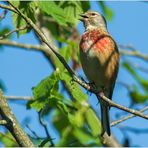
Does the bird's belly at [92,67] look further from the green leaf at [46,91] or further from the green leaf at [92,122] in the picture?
the green leaf at [46,91]

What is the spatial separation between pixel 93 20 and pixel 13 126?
2865 mm

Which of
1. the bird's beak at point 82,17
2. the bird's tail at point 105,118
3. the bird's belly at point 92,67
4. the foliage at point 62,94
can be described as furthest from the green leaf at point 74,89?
the bird's beak at point 82,17

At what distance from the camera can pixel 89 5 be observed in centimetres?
621

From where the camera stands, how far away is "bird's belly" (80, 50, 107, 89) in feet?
20.8

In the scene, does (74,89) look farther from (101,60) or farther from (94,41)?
(94,41)

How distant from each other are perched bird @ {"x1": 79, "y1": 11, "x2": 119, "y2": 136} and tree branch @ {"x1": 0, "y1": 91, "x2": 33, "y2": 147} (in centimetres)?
145

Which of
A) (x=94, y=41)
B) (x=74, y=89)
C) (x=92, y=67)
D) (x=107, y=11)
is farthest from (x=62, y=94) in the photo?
(x=107, y=11)

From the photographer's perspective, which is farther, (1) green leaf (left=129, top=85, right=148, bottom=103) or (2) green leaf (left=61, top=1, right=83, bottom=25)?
(1) green leaf (left=129, top=85, right=148, bottom=103)

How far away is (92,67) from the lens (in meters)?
6.40

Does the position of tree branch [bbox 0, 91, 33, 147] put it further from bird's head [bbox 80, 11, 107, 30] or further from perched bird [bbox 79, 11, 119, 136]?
bird's head [bbox 80, 11, 107, 30]

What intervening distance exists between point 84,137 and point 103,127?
33cm

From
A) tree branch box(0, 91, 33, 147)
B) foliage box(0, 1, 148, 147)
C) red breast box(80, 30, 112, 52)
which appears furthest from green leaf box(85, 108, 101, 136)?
tree branch box(0, 91, 33, 147)

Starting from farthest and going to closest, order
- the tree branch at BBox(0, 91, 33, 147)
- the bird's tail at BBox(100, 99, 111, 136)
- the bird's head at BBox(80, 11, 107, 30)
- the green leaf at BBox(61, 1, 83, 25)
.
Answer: the bird's head at BBox(80, 11, 107, 30), the bird's tail at BBox(100, 99, 111, 136), the green leaf at BBox(61, 1, 83, 25), the tree branch at BBox(0, 91, 33, 147)

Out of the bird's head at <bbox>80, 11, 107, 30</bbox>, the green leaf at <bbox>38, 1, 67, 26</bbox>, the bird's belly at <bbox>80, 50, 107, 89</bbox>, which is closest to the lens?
the green leaf at <bbox>38, 1, 67, 26</bbox>
